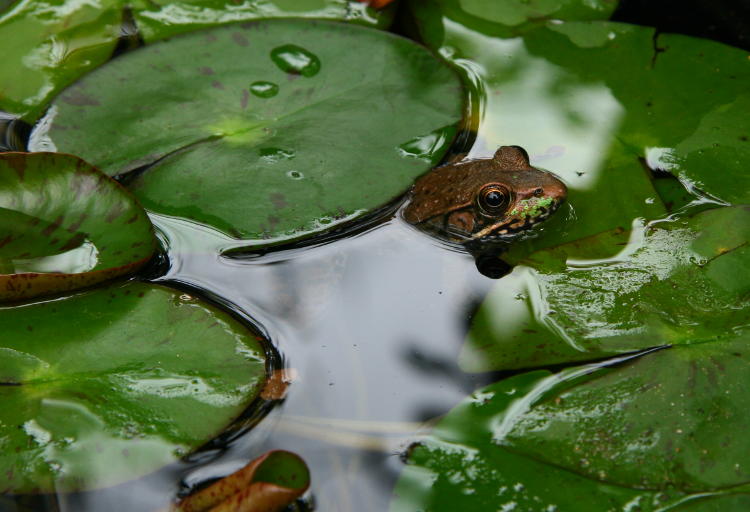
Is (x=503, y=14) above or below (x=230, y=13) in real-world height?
above

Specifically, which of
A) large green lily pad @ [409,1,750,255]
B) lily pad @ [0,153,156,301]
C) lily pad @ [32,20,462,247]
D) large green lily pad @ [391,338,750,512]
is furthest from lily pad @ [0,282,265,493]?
large green lily pad @ [409,1,750,255]

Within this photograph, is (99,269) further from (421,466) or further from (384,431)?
(421,466)

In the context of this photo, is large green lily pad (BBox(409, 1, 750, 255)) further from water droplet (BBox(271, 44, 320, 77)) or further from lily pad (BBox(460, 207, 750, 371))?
water droplet (BBox(271, 44, 320, 77))

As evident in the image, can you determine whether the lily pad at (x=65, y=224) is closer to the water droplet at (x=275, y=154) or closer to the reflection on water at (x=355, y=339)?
the reflection on water at (x=355, y=339)

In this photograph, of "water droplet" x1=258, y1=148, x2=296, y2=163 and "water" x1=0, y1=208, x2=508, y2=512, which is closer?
"water" x1=0, y1=208, x2=508, y2=512

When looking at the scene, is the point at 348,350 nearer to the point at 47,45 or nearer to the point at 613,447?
the point at 613,447

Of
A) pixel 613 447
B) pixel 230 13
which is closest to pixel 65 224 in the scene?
pixel 230 13
